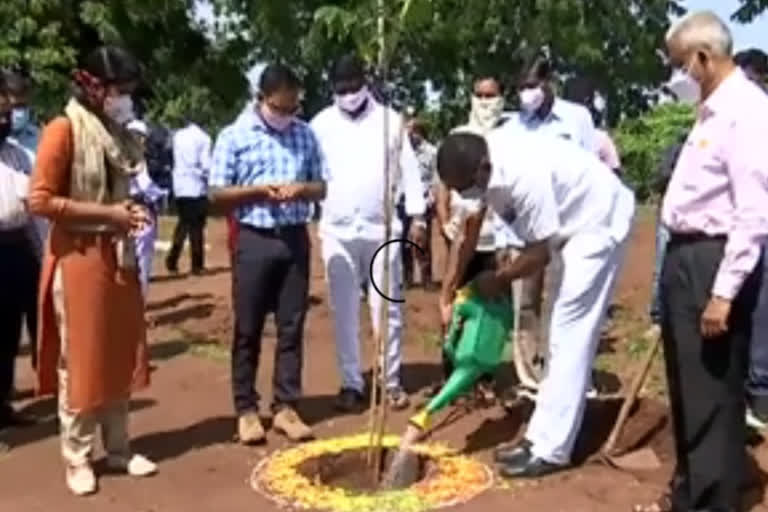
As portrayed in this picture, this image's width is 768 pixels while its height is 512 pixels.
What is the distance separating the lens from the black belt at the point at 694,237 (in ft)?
16.9

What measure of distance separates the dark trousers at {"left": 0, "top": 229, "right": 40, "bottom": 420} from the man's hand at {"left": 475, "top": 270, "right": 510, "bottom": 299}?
273 cm

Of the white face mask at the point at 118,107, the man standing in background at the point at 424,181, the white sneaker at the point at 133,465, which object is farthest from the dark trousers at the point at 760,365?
the man standing in background at the point at 424,181

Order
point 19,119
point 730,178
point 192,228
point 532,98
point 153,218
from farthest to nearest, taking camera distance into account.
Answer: point 192,228 < point 153,218 < point 19,119 < point 532,98 < point 730,178

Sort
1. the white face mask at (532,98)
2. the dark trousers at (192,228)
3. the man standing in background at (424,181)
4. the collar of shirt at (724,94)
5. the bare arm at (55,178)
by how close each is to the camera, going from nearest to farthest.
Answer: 1. the collar of shirt at (724,94)
2. the bare arm at (55,178)
3. the white face mask at (532,98)
4. the man standing in background at (424,181)
5. the dark trousers at (192,228)

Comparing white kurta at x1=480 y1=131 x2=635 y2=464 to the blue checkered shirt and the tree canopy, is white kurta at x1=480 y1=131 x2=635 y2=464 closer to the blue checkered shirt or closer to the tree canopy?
the blue checkered shirt

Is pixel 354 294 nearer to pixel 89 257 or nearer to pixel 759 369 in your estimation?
pixel 89 257

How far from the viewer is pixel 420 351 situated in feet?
31.6

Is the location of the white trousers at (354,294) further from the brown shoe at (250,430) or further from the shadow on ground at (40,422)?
the shadow on ground at (40,422)

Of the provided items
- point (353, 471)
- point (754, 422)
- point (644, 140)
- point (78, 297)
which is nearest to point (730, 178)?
point (754, 422)

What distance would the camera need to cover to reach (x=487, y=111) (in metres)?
7.92

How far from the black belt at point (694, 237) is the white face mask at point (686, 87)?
0.54m

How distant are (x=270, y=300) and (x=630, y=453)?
1988 mm

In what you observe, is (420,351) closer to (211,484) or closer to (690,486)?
(211,484)

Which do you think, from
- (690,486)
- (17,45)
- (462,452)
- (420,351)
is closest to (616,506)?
(690,486)
